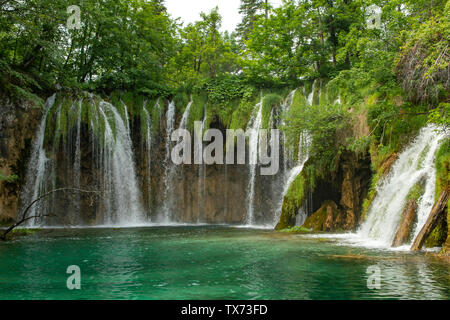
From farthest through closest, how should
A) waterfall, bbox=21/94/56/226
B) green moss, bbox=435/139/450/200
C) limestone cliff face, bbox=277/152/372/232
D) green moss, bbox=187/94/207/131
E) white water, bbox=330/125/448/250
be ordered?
green moss, bbox=187/94/207/131, waterfall, bbox=21/94/56/226, limestone cliff face, bbox=277/152/372/232, white water, bbox=330/125/448/250, green moss, bbox=435/139/450/200

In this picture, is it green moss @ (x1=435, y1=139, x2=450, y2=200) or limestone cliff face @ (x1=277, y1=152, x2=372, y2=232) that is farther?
limestone cliff face @ (x1=277, y1=152, x2=372, y2=232)

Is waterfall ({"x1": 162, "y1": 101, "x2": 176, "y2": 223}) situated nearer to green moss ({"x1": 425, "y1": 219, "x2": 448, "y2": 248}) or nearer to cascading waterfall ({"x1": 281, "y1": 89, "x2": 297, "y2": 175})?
cascading waterfall ({"x1": 281, "y1": 89, "x2": 297, "y2": 175})

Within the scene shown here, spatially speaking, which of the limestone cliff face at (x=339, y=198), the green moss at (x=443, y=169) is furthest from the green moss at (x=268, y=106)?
the green moss at (x=443, y=169)

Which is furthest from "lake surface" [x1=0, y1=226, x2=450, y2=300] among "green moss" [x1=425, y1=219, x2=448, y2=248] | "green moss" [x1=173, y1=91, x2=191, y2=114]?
"green moss" [x1=173, y1=91, x2=191, y2=114]

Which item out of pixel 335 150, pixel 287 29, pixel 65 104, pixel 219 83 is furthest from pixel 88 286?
pixel 287 29

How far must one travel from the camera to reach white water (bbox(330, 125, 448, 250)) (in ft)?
33.6

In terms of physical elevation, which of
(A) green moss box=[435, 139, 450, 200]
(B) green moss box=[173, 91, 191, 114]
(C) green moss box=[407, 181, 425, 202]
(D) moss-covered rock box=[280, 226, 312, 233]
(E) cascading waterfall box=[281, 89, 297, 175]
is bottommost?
(D) moss-covered rock box=[280, 226, 312, 233]

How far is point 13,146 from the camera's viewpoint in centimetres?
1928

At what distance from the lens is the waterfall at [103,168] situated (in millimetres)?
20172

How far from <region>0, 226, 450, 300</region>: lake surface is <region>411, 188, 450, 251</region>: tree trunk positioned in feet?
2.38

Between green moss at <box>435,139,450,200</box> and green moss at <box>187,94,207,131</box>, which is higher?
green moss at <box>187,94,207,131</box>

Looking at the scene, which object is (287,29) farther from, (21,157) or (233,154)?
(21,157)

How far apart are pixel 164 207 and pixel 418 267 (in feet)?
55.5

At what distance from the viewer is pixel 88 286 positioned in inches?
253
